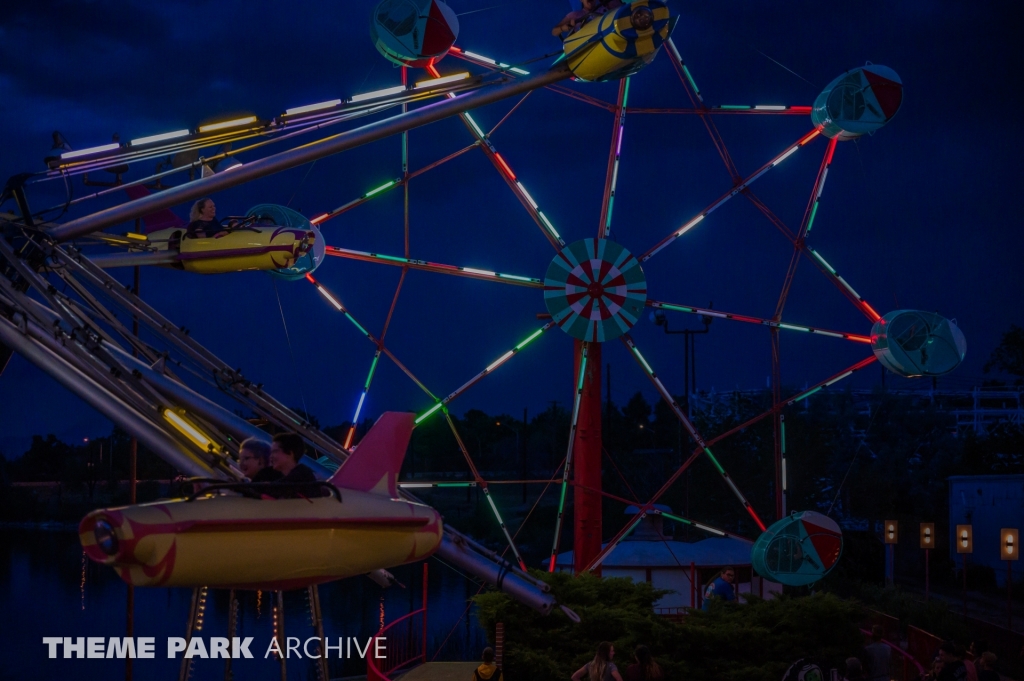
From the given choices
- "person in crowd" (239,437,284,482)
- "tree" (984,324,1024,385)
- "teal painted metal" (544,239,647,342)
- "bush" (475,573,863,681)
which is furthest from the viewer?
"tree" (984,324,1024,385)

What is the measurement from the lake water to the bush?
1158 cm

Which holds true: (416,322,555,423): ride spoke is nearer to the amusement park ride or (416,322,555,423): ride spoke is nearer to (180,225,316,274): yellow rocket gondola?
the amusement park ride

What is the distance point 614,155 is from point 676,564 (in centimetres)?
896

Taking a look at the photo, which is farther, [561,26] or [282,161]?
[561,26]

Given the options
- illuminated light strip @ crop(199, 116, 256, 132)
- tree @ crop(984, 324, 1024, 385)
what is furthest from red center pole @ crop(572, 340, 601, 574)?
tree @ crop(984, 324, 1024, 385)

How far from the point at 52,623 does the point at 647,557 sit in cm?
3088

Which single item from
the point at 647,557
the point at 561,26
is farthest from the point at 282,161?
the point at 647,557

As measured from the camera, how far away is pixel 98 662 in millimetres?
43312

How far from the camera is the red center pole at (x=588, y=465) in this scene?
19422 millimetres

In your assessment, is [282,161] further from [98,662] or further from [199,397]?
[98,662]

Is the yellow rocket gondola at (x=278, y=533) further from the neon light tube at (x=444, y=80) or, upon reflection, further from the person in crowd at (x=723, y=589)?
the person in crowd at (x=723, y=589)

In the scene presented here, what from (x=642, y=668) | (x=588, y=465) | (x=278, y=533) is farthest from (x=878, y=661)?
(x=278, y=533)

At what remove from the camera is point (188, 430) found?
34.4ft

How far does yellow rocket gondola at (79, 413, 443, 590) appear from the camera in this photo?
783 cm
